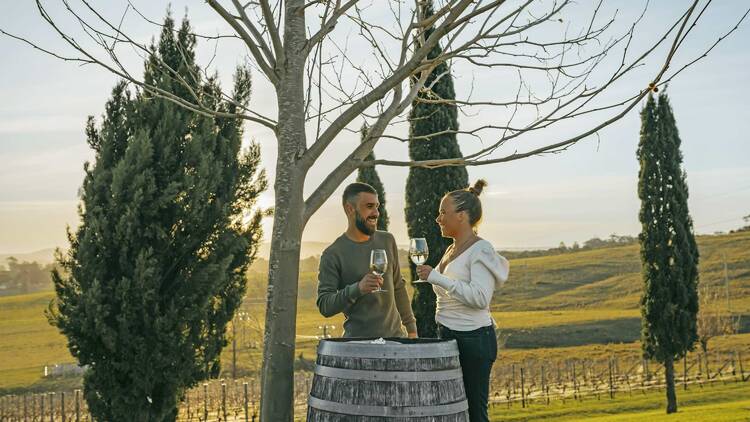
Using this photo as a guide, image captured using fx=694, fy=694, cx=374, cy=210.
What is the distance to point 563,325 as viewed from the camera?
140ft

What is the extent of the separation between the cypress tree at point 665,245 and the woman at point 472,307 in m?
14.6

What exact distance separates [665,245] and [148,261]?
13284 mm

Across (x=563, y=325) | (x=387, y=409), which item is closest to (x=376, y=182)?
(x=387, y=409)

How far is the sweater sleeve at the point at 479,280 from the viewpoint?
3652 millimetres

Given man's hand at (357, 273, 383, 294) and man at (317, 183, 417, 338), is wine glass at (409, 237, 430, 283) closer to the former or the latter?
man at (317, 183, 417, 338)

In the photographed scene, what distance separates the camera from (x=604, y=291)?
55625 millimetres

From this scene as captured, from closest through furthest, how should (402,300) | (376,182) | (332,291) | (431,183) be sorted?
(332,291) < (402,300) < (431,183) < (376,182)

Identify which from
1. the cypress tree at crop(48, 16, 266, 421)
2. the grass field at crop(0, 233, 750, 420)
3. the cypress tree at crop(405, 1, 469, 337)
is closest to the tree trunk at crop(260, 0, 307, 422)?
the cypress tree at crop(48, 16, 266, 421)

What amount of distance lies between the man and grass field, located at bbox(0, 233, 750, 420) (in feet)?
36.2

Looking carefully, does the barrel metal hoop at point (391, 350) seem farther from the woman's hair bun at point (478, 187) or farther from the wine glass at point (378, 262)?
the woman's hair bun at point (478, 187)

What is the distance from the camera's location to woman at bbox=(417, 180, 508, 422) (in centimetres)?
367

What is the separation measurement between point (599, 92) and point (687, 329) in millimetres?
13969

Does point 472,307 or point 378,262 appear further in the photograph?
point 378,262

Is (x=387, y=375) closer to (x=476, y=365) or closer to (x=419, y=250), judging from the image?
(x=476, y=365)
